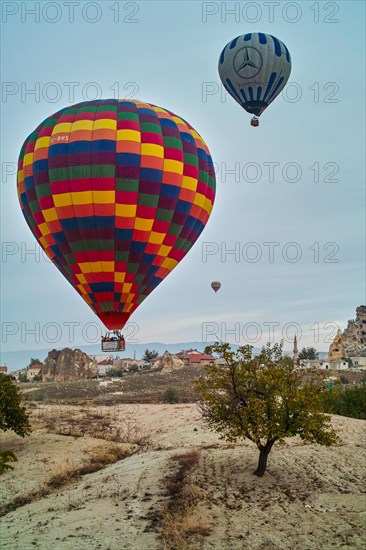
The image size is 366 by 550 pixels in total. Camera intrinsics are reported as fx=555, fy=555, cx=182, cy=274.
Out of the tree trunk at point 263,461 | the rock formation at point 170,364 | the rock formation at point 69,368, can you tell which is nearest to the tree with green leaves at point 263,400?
the tree trunk at point 263,461

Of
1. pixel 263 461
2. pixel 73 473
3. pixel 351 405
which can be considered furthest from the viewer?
pixel 351 405

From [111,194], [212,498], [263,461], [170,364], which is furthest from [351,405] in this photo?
[170,364]

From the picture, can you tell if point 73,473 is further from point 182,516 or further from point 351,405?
point 351,405

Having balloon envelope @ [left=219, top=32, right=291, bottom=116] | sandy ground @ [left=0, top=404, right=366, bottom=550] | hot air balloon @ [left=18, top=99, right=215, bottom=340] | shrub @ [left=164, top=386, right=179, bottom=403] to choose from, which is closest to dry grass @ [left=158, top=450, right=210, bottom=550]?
sandy ground @ [left=0, top=404, right=366, bottom=550]

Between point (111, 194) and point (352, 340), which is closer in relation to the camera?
point (111, 194)

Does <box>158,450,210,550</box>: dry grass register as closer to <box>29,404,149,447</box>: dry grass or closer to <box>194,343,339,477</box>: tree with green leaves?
<box>194,343,339,477</box>: tree with green leaves

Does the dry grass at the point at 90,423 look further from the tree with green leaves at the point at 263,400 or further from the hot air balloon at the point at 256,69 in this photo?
the hot air balloon at the point at 256,69

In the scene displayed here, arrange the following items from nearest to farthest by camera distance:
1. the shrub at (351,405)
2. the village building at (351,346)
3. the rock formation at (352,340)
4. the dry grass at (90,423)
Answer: the dry grass at (90,423), the shrub at (351,405), the village building at (351,346), the rock formation at (352,340)
